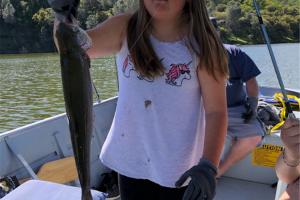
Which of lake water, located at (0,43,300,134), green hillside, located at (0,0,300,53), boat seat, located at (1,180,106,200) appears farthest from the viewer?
lake water, located at (0,43,300,134)

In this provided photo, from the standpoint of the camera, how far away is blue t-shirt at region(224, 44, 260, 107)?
4188 millimetres

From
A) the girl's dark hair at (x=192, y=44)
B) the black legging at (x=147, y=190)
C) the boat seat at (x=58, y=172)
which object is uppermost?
the girl's dark hair at (x=192, y=44)

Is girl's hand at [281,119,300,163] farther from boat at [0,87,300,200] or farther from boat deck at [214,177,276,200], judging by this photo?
boat deck at [214,177,276,200]

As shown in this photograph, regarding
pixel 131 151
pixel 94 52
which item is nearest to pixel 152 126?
pixel 131 151

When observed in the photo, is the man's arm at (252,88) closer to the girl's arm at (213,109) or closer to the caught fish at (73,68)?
the girl's arm at (213,109)

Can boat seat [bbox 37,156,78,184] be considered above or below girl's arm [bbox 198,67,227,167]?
below

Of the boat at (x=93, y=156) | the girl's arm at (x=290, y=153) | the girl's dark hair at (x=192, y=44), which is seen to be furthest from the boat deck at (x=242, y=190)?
the girl's dark hair at (x=192, y=44)

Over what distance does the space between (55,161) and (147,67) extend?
98.0 inches

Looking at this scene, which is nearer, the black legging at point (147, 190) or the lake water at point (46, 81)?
the black legging at point (147, 190)

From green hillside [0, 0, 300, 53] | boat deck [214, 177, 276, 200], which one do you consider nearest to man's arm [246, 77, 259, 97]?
green hillside [0, 0, 300, 53]

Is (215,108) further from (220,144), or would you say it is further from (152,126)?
(152,126)

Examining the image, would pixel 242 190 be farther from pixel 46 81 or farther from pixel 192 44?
pixel 46 81

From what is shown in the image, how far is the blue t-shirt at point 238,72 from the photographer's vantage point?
419 centimetres

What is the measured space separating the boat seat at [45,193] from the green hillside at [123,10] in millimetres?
742
